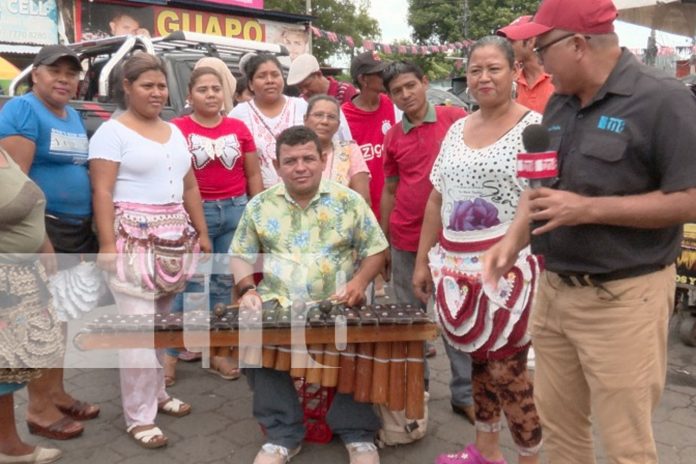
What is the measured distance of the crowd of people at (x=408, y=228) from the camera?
6.92 feet

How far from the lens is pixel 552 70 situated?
2166 millimetres

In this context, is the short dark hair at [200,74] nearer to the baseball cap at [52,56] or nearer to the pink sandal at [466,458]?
the baseball cap at [52,56]

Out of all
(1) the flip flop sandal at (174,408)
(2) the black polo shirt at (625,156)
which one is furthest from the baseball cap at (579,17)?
(1) the flip flop sandal at (174,408)

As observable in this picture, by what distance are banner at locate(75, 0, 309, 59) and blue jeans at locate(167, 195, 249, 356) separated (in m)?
13.9

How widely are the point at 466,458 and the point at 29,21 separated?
50.5 ft

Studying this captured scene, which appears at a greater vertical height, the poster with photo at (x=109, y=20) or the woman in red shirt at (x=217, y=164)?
the poster with photo at (x=109, y=20)

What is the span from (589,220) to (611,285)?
0.27 meters

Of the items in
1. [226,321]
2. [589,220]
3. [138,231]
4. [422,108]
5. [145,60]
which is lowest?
[226,321]

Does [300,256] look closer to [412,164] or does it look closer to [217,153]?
[412,164]

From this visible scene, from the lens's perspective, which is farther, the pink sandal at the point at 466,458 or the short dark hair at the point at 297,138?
the short dark hair at the point at 297,138

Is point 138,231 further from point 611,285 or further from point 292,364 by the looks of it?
point 611,285

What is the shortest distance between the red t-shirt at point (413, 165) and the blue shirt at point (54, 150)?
164 cm

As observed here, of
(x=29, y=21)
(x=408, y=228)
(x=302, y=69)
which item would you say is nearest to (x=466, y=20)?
(x=29, y=21)

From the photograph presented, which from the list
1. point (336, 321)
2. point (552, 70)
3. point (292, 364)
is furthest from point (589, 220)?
point (292, 364)
